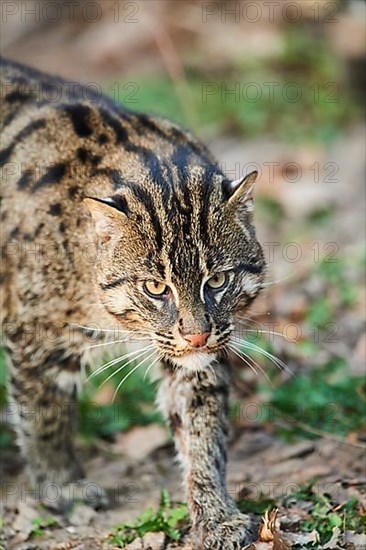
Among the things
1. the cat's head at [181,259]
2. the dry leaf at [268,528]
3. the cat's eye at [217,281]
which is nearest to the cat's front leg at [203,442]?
the dry leaf at [268,528]

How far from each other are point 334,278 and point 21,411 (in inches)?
142

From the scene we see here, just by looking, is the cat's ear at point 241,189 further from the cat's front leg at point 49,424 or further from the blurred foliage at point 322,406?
the blurred foliage at point 322,406

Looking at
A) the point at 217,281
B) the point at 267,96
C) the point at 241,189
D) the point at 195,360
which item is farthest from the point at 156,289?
the point at 267,96

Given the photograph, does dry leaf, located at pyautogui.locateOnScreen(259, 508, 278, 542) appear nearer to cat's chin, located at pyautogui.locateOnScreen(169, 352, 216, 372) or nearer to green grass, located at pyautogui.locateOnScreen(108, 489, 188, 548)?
green grass, located at pyautogui.locateOnScreen(108, 489, 188, 548)

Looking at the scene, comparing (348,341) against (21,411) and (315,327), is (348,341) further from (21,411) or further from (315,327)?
(21,411)

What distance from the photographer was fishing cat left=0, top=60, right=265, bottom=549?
5422 millimetres

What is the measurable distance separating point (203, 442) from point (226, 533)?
59 cm

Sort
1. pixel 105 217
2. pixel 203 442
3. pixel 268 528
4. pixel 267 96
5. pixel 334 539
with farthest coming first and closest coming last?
1. pixel 267 96
2. pixel 203 442
3. pixel 105 217
4. pixel 334 539
5. pixel 268 528

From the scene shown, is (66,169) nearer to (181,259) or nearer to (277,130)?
(181,259)

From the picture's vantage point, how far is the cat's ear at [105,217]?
17.9 ft

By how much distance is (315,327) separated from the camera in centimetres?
839

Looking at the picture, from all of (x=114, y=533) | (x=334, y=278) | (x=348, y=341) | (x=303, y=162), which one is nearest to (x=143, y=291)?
(x=114, y=533)

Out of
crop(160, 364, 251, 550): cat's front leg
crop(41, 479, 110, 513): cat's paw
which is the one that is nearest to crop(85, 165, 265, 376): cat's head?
crop(160, 364, 251, 550): cat's front leg

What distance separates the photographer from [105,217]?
561cm
